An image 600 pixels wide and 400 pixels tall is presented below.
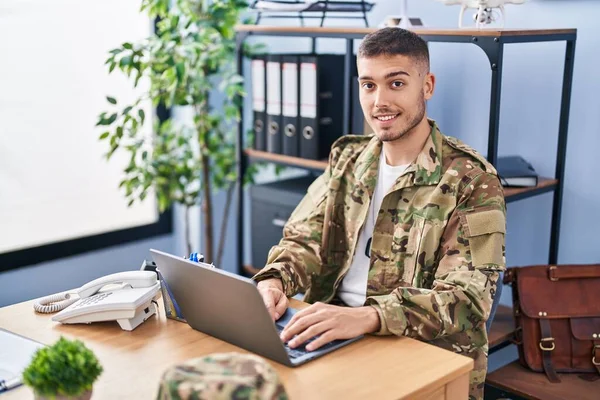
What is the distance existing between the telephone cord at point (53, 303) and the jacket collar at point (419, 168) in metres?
0.79

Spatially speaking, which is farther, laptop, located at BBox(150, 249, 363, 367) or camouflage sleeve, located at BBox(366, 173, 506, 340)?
camouflage sleeve, located at BBox(366, 173, 506, 340)

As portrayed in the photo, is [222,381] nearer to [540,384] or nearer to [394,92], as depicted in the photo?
[394,92]

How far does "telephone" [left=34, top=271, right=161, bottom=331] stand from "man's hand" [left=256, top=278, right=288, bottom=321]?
241mm

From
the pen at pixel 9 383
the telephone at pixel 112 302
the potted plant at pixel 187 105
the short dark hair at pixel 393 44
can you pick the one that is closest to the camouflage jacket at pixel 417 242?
the short dark hair at pixel 393 44

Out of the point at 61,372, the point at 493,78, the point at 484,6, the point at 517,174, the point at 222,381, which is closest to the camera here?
the point at 222,381

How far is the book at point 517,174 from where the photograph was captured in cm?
239

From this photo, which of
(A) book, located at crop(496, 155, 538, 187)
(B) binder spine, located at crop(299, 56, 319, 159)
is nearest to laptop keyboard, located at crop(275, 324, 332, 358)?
(A) book, located at crop(496, 155, 538, 187)

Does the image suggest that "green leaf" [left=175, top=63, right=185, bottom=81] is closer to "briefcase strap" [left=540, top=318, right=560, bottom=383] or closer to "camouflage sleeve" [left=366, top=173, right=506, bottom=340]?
"camouflage sleeve" [left=366, top=173, right=506, bottom=340]

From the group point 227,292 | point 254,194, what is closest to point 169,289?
point 227,292

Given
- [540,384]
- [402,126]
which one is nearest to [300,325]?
[402,126]

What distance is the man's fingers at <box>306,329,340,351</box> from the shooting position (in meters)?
1.53

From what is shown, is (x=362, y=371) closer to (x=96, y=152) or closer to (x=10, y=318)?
(x=10, y=318)

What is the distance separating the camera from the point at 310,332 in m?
1.58

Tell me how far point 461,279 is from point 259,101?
145 cm
